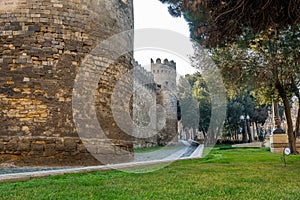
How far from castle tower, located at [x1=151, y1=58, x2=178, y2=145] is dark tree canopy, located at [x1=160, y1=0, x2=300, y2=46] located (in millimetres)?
21946

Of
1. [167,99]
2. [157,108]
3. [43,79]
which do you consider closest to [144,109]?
[157,108]

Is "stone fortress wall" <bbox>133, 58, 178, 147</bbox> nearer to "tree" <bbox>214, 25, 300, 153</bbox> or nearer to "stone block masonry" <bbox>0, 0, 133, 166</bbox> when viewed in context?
"tree" <bbox>214, 25, 300, 153</bbox>

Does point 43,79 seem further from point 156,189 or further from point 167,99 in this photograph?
point 167,99

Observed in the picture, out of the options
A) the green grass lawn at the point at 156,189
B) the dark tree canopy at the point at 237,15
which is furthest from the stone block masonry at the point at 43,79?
the dark tree canopy at the point at 237,15

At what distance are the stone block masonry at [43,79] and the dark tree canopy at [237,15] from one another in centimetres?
332

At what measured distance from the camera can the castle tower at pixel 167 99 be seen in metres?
29.0

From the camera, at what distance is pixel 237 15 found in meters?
5.61

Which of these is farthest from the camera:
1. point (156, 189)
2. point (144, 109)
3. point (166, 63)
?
point (166, 63)

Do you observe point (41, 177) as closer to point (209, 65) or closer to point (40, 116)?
point (40, 116)

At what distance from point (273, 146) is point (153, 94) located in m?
14.1

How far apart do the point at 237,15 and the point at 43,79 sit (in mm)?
4506

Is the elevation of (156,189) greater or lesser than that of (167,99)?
lesser

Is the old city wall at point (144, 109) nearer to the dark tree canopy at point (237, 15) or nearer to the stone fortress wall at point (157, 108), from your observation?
the stone fortress wall at point (157, 108)

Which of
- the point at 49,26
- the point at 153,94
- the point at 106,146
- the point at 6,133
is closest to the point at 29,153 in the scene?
the point at 6,133
